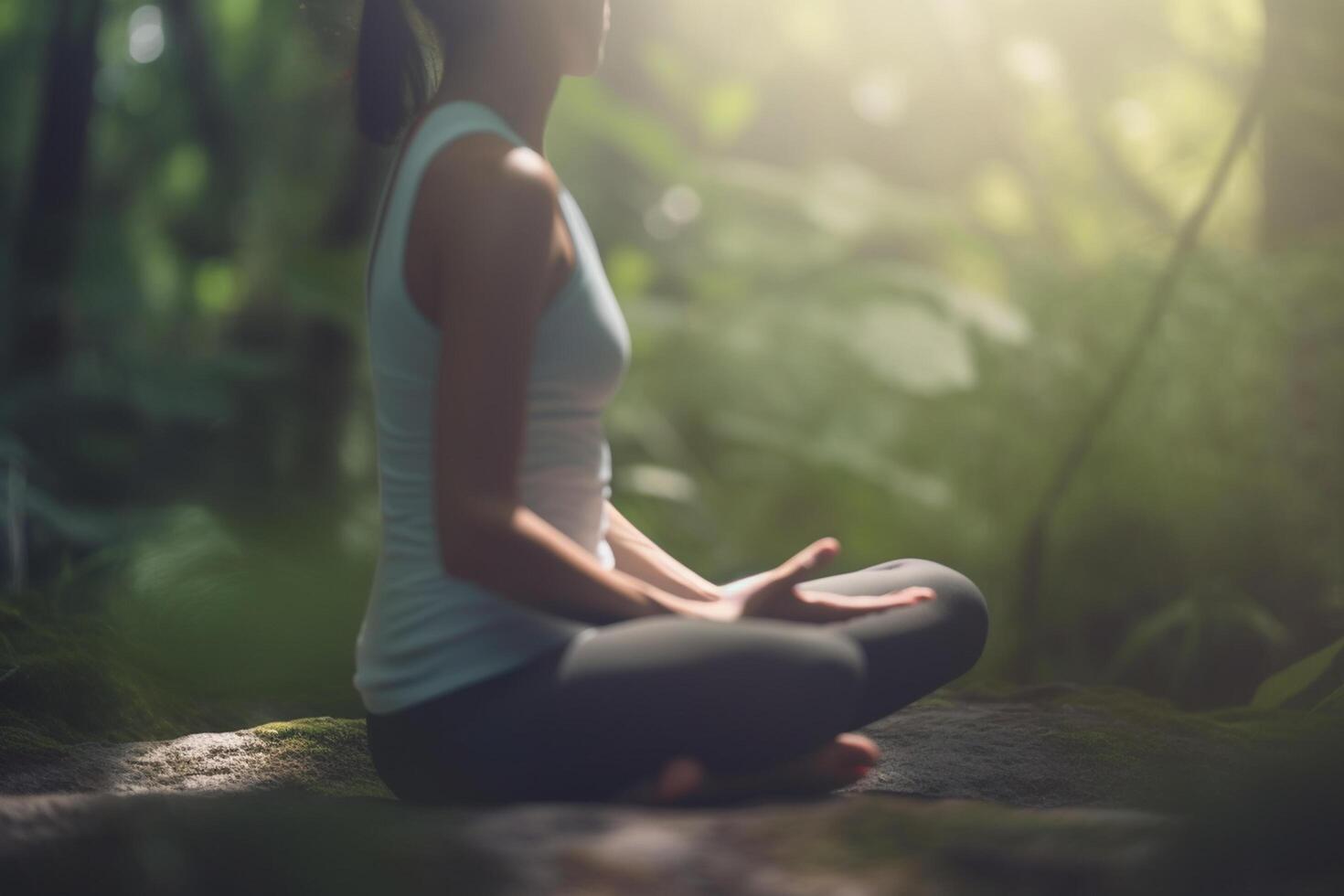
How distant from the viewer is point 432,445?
40.1 inches

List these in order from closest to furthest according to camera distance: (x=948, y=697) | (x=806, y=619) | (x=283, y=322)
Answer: (x=806, y=619), (x=948, y=697), (x=283, y=322)

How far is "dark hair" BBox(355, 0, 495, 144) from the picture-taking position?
46.2 inches

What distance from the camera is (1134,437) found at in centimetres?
324

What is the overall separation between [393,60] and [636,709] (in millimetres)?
684

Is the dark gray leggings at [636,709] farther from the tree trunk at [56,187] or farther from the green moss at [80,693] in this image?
the tree trunk at [56,187]

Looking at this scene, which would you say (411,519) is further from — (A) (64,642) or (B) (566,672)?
(A) (64,642)

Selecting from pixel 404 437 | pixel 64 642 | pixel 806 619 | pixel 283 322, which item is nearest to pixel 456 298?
pixel 404 437

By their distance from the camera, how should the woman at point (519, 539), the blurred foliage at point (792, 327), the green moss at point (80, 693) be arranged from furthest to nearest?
1. the blurred foliage at point (792, 327)
2. the green moss at point (80, 693)
3. the woman at point (519, 539)

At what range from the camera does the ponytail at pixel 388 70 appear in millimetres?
1178

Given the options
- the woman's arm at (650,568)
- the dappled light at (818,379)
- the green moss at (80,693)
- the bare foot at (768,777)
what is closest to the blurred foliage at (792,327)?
the dappled light at (818,379)

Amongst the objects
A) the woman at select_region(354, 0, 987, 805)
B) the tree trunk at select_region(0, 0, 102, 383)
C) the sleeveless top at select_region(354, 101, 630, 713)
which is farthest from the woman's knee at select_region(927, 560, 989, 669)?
the tree trunk at select_region(0, 0, 102, 383)

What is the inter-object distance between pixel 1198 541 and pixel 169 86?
4576 mm

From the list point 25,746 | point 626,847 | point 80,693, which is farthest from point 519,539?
point 80,693

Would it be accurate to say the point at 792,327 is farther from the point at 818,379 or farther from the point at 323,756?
the point at 323,756
